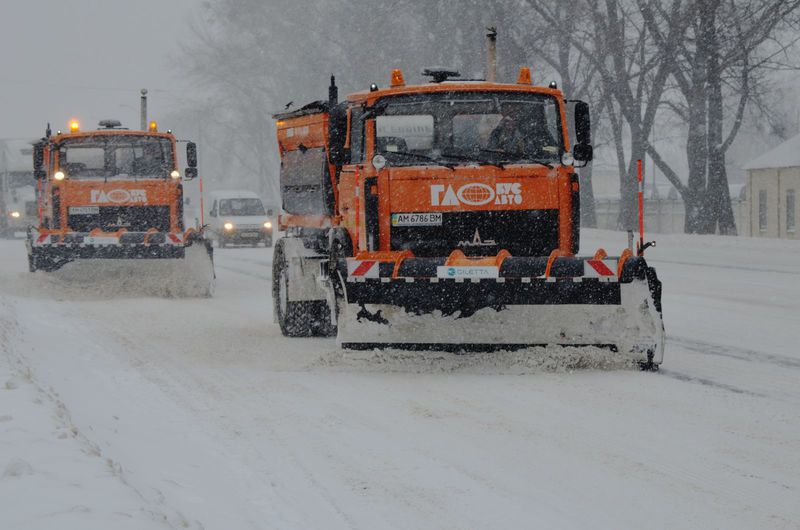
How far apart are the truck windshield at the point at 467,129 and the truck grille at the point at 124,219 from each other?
9.48 metres

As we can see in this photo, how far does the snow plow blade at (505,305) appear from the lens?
9617mm

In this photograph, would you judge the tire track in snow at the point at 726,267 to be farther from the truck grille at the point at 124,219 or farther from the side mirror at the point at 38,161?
the side mirror at the point at 38,161


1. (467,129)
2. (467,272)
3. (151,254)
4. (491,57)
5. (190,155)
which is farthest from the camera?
(190,155)

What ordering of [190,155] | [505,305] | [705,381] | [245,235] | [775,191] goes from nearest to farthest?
[705,381], [505,305], [190,155], [245,235], [775,191]

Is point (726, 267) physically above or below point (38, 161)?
below

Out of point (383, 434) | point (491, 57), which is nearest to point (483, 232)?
point (383, 434)

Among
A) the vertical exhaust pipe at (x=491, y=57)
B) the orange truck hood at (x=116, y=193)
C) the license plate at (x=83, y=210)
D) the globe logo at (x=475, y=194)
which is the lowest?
the license plate at (x=83, y=210)

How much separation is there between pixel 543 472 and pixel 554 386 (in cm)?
270

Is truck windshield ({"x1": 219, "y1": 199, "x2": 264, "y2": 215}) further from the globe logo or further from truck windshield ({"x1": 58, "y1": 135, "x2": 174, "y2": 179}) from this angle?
the globe logo

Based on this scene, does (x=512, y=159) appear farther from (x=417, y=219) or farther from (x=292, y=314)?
(x=292, y=314)

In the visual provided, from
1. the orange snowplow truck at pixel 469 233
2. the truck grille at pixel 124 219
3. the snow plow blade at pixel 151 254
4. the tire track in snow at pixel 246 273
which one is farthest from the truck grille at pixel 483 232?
the tire track in snow at pixel 246 273

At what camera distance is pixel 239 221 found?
37.9m

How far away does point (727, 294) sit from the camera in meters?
17.6

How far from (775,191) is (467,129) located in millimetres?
40774
